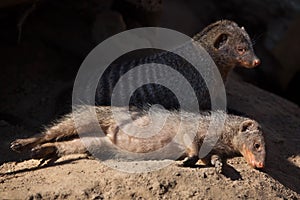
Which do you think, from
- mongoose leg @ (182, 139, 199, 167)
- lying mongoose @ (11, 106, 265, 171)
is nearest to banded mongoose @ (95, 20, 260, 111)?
lying mongoose @ (11, 106, 265, 171)

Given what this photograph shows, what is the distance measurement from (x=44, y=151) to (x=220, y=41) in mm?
1440

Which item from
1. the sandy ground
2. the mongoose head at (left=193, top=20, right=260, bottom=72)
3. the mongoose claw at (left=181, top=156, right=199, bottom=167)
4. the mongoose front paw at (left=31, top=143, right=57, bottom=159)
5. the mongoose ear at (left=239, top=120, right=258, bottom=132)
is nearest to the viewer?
the sandy ground

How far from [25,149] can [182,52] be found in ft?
4.18

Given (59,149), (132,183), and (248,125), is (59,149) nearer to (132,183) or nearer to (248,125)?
(132,183)

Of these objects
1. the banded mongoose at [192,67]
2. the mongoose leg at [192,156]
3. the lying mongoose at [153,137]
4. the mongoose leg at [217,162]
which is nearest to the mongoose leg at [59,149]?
→ the lying mongoose at [153,137]

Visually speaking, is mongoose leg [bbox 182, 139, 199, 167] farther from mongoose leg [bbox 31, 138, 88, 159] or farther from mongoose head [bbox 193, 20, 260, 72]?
mongoose head [bbox 193, 20, 260, 72]

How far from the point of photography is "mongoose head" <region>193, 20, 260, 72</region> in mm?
3965

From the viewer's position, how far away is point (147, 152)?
133 inches

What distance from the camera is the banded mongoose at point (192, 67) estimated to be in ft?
12.4

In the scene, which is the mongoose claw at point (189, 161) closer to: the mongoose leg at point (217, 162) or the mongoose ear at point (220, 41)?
the mongoose leg at point (217, 162)

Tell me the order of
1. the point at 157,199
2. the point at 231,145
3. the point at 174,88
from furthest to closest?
1. the point at 174,88
2. the point at 231,145
3. the point at 157,199

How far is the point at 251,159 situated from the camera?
3375 mm

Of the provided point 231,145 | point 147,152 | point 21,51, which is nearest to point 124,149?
point 147,152

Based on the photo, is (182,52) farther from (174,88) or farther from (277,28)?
(277,28)
